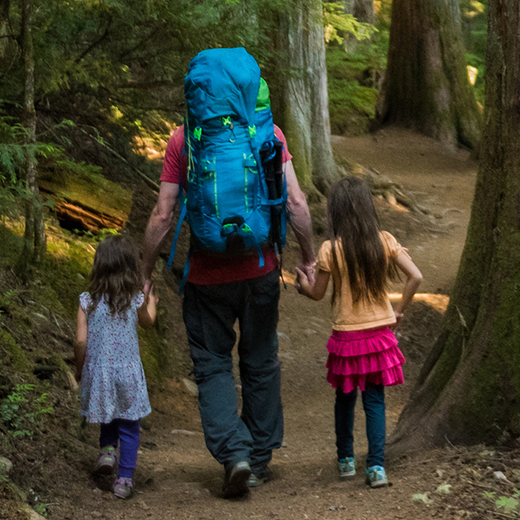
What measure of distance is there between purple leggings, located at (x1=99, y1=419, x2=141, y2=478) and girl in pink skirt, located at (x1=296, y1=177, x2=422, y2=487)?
116cm

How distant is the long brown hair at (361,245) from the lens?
3.56 meters

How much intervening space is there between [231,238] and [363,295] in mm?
808

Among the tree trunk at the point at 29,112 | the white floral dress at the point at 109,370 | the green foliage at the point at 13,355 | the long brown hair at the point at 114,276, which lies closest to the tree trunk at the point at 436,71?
the tree trunk at the point at 29,112

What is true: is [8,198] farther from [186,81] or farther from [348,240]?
[348,240]

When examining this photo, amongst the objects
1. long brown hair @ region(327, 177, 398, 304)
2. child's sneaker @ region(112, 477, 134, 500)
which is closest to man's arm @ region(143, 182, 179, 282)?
long brown hair @ region(327, 177, 398, 304)

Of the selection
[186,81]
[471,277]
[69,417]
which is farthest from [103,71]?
[471,277]

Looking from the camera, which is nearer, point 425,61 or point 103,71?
point 103,71

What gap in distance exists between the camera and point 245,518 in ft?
10.7

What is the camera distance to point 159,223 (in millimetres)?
3652

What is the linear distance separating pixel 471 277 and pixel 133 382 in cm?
220

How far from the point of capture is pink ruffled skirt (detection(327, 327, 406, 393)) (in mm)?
3555

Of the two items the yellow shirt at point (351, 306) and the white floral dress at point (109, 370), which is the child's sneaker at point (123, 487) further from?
the yellow shirt at point (351, 306)

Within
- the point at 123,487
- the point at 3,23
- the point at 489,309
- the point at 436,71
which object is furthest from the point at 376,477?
the point at 436,71

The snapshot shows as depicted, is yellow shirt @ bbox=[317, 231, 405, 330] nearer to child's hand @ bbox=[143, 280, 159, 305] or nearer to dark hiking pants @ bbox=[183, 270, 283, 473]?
dark hiking pants @ bbox=[183, 270, 283, 473]
